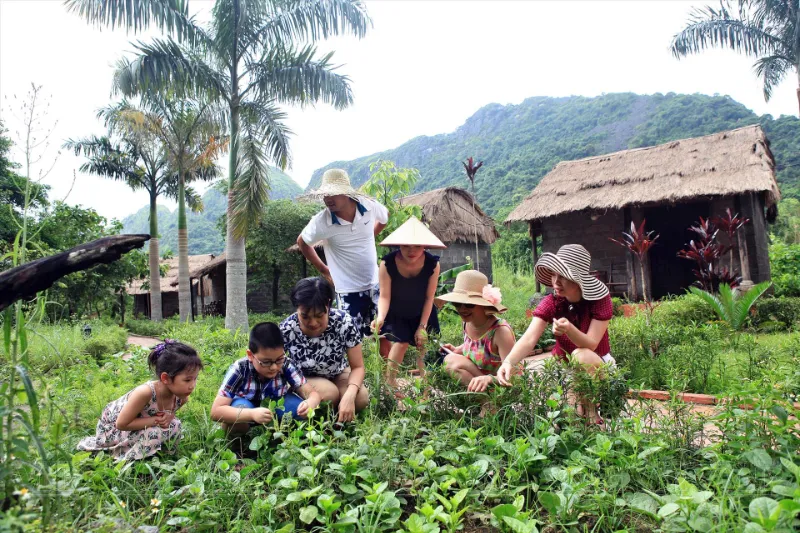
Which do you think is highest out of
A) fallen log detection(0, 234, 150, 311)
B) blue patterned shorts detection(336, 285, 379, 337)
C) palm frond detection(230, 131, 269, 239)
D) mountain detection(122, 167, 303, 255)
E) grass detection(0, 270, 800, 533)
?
mountain detection(122, 167, 303, 255)

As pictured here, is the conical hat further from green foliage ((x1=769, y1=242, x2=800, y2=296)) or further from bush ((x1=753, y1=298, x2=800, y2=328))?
green foliage ((x1=769, y1=242, x2=800, y2=296))

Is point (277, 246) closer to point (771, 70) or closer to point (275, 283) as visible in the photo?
point (275, 283)

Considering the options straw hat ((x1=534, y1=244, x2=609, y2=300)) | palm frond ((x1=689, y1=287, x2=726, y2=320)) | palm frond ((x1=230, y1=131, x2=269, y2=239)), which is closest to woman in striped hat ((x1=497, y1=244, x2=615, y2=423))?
straw hat ((x1=534, y1=244, x2=609, y2=300))

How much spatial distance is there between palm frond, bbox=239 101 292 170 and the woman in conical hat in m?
7.84

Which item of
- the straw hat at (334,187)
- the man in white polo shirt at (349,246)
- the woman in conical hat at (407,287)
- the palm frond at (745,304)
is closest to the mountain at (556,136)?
the palm frond at (745,304)

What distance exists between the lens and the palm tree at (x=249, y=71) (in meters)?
10.6

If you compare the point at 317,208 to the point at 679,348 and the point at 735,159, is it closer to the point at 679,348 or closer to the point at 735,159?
the point at 735,159

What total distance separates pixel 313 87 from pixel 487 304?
9370mm

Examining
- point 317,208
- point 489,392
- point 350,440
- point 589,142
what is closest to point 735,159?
point 489,392

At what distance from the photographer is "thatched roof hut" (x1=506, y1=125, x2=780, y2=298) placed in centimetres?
→ 1084

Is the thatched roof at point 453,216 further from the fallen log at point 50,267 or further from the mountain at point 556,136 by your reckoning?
the fallen log at point 50,267

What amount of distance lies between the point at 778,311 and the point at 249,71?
1060 cm

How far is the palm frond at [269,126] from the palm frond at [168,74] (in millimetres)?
767

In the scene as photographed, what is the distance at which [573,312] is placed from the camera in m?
3.22
